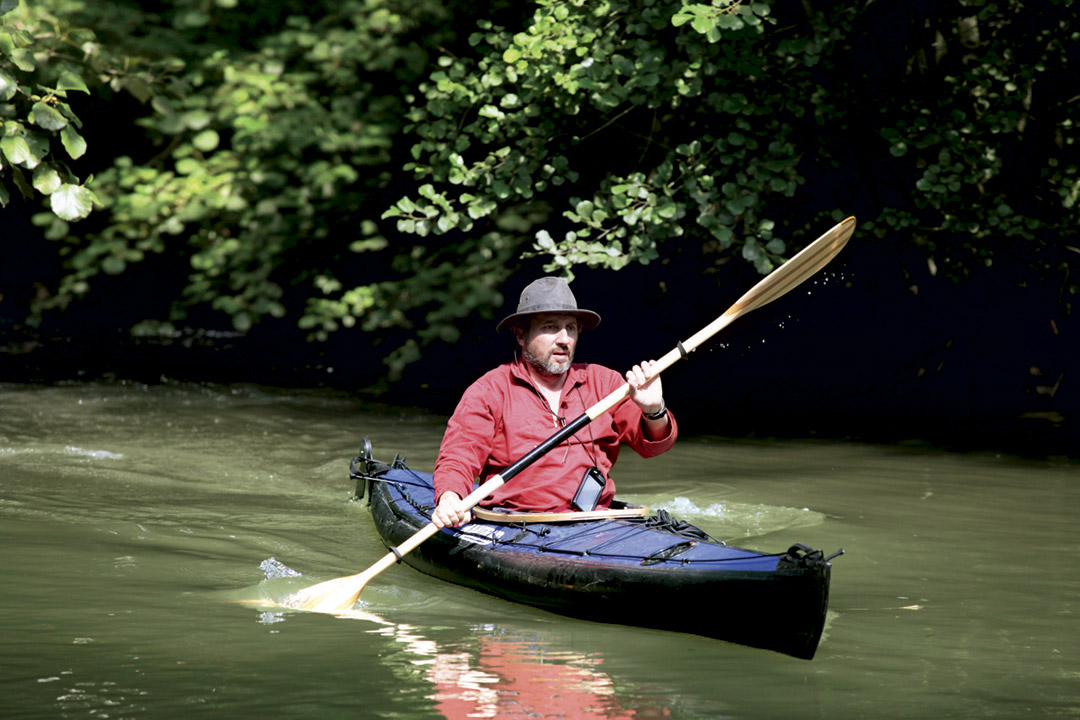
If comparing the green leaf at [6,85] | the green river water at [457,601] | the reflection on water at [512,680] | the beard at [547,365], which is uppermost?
the green leaf at [6,85]

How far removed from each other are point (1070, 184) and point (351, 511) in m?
5.25

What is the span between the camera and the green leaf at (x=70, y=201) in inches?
176

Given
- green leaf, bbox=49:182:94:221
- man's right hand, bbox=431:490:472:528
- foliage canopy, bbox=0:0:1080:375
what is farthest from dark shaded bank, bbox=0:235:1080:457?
green leaf, bbox=49:182:94:221

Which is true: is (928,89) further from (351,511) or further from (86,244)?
(86,244)

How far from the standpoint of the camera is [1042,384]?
9.85 m

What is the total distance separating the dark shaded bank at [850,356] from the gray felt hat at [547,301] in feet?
14.0

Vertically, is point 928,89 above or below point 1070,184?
above

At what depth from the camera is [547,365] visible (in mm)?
5238

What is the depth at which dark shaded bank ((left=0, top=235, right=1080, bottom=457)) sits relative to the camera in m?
9.87

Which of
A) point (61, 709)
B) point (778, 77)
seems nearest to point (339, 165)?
point (778, 77)

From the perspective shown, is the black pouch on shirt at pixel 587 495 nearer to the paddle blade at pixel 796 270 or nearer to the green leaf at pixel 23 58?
the paddle blade at pixel 796 270

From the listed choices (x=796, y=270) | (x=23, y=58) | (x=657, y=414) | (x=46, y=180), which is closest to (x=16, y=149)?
(x=46, y=180)

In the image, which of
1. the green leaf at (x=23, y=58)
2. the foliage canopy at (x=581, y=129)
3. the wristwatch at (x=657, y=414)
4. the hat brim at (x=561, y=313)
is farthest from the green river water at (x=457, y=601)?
the green leaf at (x=23, y=58)

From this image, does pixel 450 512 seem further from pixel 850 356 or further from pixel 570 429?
pixel 850 356
